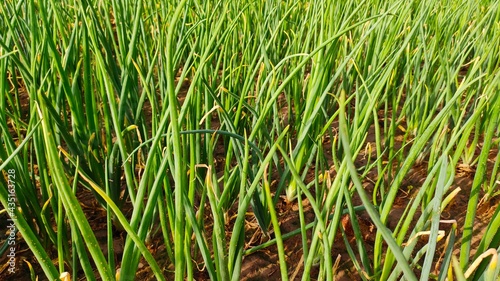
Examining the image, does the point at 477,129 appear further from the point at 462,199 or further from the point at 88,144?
the point at 88,144

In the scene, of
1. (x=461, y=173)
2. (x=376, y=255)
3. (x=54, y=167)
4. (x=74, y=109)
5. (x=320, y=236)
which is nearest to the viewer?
(x=54, y=167)

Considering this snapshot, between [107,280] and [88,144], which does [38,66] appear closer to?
[88,144]

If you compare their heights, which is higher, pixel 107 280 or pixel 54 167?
pixel 54 167

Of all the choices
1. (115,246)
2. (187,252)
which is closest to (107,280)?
(187,252)

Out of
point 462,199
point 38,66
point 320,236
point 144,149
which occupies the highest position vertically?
point 38,66

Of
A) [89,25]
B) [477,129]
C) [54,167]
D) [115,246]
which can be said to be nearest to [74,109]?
[89,25]

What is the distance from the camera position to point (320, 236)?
2.09ft

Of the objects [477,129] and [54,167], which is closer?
[54,167]

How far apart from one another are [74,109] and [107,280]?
48cm

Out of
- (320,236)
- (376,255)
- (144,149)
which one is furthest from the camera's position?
(144,149)

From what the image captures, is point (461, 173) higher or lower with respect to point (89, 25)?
lower

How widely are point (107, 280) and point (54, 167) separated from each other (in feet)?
0.63

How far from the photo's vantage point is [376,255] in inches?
30.5

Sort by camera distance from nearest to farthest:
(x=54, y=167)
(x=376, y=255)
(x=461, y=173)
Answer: (x=54, y=167)
(x=376, y=255)
(x=461, y=173)
